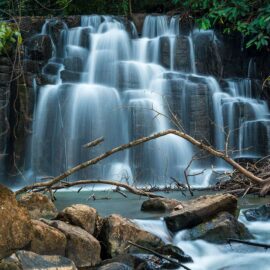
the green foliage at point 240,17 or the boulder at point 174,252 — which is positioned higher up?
the green foliage at point 240,17

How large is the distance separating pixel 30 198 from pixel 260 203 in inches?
131

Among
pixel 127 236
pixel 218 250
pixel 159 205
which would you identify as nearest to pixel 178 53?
pixel 159 205

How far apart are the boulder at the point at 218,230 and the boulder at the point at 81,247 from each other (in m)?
1.24

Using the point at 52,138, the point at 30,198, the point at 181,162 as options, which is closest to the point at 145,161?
the point at 181,162

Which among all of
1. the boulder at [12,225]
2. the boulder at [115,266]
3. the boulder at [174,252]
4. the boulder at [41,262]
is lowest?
the boulder at [174,252]

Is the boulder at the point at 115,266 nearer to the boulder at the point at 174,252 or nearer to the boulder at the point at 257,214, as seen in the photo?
the boulder at the point at 174,252

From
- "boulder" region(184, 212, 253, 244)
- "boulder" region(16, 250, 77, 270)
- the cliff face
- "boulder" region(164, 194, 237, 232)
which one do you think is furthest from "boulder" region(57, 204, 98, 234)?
the cliff face

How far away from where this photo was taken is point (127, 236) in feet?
16.1

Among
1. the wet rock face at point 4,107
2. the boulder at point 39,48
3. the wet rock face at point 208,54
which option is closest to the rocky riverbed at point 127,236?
the wet rock face at point 4,107

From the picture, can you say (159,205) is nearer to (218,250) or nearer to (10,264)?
(218,250)

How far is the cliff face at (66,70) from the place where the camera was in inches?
533

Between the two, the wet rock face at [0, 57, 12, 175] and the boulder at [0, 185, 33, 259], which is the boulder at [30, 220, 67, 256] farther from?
the wet rock face at [0, 57, 12, 175]

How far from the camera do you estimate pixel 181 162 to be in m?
13.0

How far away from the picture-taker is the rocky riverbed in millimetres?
4133
